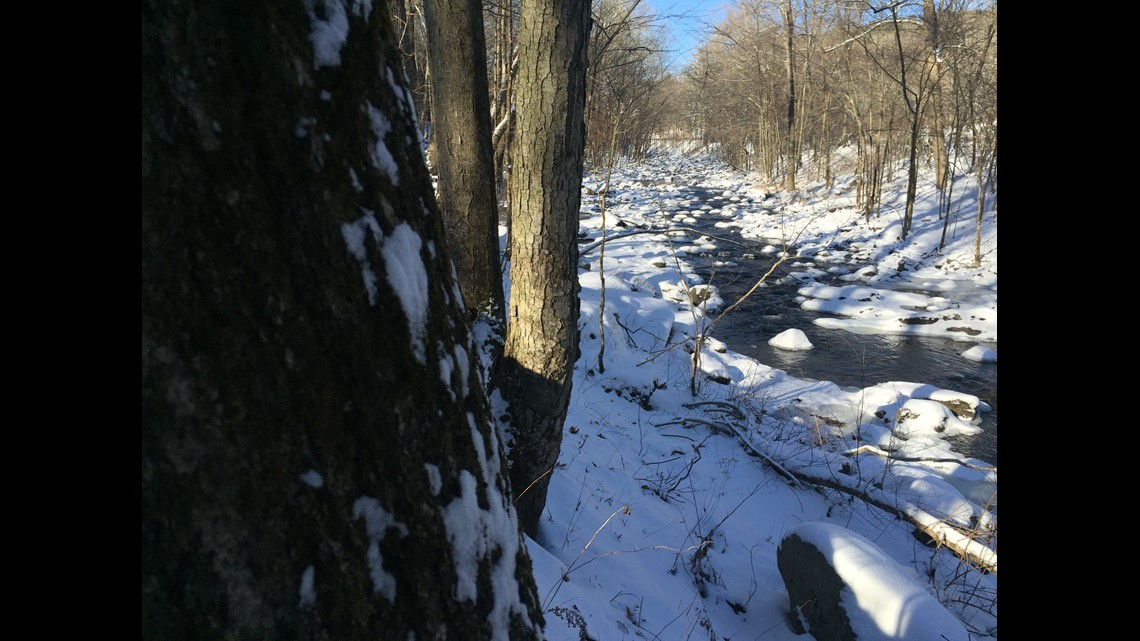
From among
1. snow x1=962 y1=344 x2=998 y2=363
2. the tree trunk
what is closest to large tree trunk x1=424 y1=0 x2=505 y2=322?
snow x1=962 y1=344 x2=998 y2=363

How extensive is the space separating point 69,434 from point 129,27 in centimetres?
46

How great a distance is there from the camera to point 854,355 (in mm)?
8039

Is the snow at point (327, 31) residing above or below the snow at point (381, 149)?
above

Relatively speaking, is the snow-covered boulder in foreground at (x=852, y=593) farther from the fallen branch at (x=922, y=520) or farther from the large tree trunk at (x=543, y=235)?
the large tree trunk at (x=543, y=235)

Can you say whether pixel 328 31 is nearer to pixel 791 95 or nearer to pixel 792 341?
pixel 792 341

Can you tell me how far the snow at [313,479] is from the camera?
0.81m

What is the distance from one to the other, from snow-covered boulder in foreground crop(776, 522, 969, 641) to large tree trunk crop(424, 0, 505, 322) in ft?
7.27

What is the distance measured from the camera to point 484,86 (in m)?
3.73

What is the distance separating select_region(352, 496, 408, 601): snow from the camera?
2.83 feet

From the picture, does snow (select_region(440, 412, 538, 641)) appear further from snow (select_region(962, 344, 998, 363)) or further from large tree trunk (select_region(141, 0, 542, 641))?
snow (select_region(962, 344, 998, 363))

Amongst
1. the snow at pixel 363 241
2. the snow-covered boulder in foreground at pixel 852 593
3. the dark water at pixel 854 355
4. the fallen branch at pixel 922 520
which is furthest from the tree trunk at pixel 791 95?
the snow at pixel 363 241

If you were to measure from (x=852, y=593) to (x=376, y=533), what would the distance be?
112 inches

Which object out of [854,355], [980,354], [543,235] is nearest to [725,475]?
[543,235]

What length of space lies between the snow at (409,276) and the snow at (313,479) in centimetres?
23
